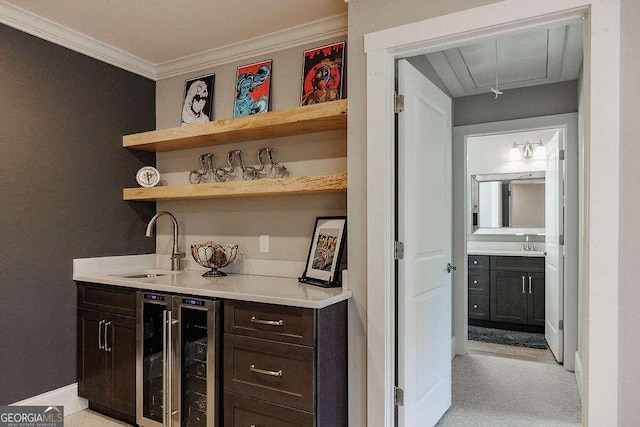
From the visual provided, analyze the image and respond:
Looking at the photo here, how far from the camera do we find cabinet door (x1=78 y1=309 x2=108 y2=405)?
2.69 m

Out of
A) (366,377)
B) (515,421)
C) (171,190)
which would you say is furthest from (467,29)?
(515,421)

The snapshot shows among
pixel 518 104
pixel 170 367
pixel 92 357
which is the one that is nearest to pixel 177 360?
pixel 170 367

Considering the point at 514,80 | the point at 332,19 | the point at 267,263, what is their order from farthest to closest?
the point at 514,80, the point at 267,263, the point at 332,19

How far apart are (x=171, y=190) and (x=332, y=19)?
63.0 inches

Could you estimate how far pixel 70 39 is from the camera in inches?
110

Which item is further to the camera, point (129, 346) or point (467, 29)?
point (129, 346)

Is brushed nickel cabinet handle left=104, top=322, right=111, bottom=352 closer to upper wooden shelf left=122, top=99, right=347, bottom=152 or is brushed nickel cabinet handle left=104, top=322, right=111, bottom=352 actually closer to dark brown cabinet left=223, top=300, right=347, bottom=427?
dark brown cabinet left=223, top=300, right=347, bottom=427

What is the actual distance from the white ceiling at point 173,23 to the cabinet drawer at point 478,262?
3.47 metres

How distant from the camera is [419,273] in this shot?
242cm

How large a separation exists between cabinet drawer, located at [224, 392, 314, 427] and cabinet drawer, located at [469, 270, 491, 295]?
3716mm

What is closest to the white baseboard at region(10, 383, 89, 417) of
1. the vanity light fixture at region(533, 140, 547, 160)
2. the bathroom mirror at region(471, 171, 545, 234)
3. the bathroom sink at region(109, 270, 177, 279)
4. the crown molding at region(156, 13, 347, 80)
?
the bathroom sink at region(109, 270, 177, 279)

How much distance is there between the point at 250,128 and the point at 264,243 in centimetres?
81

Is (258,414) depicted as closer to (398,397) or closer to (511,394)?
(398,397)

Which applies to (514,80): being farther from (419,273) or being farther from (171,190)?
(171,190)
